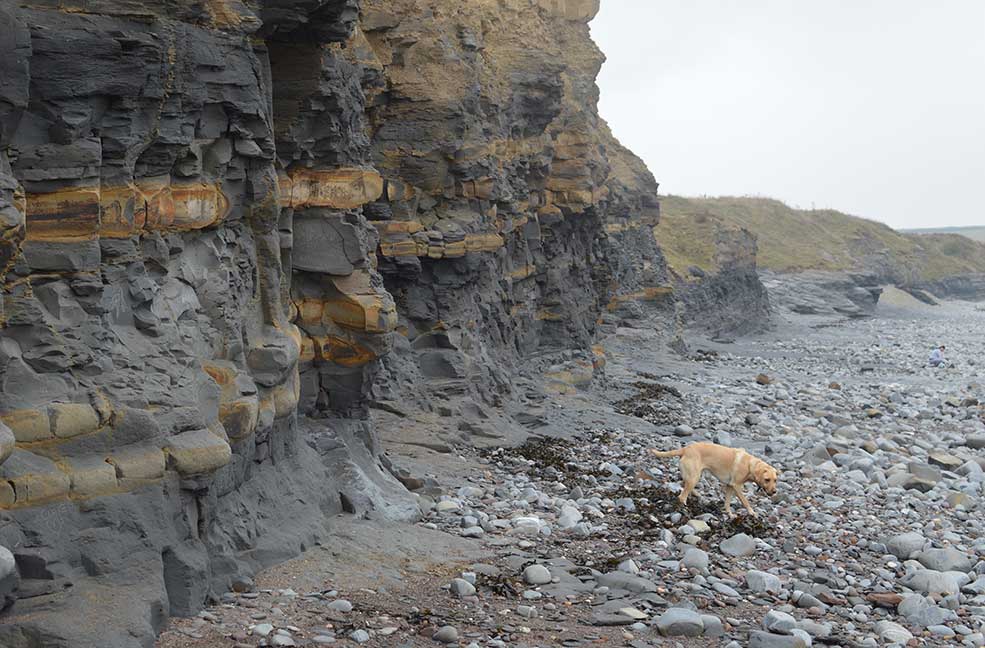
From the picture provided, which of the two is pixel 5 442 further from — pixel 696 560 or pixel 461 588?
pixel 696 560

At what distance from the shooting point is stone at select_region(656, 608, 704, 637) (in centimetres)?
985

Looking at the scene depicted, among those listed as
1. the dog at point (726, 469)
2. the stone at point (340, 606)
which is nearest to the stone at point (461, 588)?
the stone at point (340, 606)

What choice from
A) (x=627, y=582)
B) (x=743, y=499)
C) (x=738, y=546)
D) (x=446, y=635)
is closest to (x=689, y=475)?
(x=743, y=499)

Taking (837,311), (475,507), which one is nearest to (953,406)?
(475,507)

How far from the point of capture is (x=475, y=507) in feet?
45.8

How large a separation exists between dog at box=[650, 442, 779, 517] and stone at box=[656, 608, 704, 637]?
199 inches

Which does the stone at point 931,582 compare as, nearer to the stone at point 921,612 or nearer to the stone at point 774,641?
the stone at point 921,612

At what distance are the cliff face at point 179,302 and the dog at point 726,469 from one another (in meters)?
4.57

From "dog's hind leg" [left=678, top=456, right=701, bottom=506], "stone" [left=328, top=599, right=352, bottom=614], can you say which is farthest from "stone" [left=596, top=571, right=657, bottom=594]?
"dog's hind leg" [left=678, top=456, right=701, bottom=506]

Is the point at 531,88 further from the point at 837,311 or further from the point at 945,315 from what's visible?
the point at 945,315

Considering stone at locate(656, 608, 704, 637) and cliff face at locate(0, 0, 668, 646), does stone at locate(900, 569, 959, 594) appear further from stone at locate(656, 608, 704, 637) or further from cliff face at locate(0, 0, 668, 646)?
cliff face at locate(0, 0, 668, 646)

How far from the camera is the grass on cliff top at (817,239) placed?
199 feet

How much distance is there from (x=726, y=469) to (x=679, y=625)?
5521 mm

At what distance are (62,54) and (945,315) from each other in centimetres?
7708
